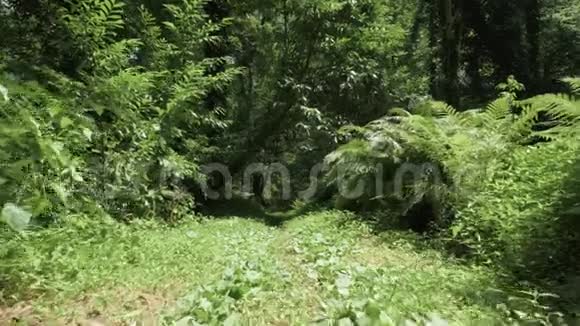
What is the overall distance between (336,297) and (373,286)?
0.86 ft

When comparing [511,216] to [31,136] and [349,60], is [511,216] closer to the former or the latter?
[31,136]

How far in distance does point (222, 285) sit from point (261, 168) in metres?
7.69

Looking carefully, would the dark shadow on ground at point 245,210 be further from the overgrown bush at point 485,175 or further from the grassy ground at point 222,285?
the grassy ground at point 222,285

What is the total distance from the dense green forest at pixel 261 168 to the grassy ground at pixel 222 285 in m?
0.02

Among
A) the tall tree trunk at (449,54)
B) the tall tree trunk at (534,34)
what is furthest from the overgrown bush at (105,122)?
the tall tree trunk at (534,34)

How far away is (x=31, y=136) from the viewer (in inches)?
104

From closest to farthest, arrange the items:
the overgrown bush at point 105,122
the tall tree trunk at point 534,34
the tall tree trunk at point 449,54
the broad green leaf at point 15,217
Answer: the broad green leaf at point 15,217 → the overgrown bush at point 105,122 → the tall tree trunk at point 449,54 → the tall tree trunk at point 534,34

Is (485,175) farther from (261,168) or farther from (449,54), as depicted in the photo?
(261,168)

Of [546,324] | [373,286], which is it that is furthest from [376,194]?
[546,324]

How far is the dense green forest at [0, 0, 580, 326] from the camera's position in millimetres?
2523

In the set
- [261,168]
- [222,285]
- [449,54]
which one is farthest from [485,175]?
[261,168]

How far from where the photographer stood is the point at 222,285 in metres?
2.52

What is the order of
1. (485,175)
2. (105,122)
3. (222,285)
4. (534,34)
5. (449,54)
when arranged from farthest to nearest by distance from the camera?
(534,34) < (449,54) < (105,122) < (485,175) < (222,285)

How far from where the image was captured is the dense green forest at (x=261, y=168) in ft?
8.28
